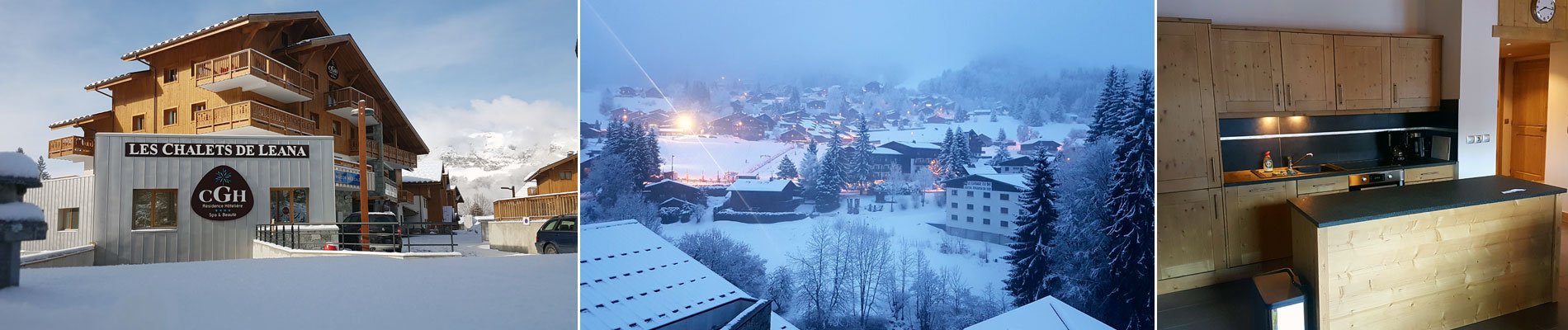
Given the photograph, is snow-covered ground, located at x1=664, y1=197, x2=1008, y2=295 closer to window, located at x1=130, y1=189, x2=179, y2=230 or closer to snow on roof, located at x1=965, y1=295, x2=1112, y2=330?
snow on roof, located at x1=965, y1=295, x2=1112, y2=330

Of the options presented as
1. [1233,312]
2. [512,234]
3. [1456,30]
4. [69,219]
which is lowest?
[1233,312]

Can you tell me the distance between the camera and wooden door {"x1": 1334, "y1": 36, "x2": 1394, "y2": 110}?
152 inches

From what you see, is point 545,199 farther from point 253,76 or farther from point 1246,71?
point 1246,71

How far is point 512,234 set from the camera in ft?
17.0

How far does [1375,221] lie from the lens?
7.61ft

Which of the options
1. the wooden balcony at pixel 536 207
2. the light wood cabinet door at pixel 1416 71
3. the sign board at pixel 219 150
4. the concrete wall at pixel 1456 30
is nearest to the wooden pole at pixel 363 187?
the sign board at pixel 219 150

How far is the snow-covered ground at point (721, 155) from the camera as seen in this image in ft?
5.56

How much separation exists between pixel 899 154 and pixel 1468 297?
8.64 ft

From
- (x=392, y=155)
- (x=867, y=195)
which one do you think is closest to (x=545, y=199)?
(x=392, y=155)

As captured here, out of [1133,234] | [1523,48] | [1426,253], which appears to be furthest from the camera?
[1523,48]

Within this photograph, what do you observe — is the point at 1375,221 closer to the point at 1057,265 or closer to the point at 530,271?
the point at 1057,265

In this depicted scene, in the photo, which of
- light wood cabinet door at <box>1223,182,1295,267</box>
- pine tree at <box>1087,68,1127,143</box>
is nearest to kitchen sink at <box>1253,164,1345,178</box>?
light wood cabinet door at <box>1223,182,1295,267</box>

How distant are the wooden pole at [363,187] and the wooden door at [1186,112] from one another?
483 centimetres

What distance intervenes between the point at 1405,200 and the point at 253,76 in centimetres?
568
